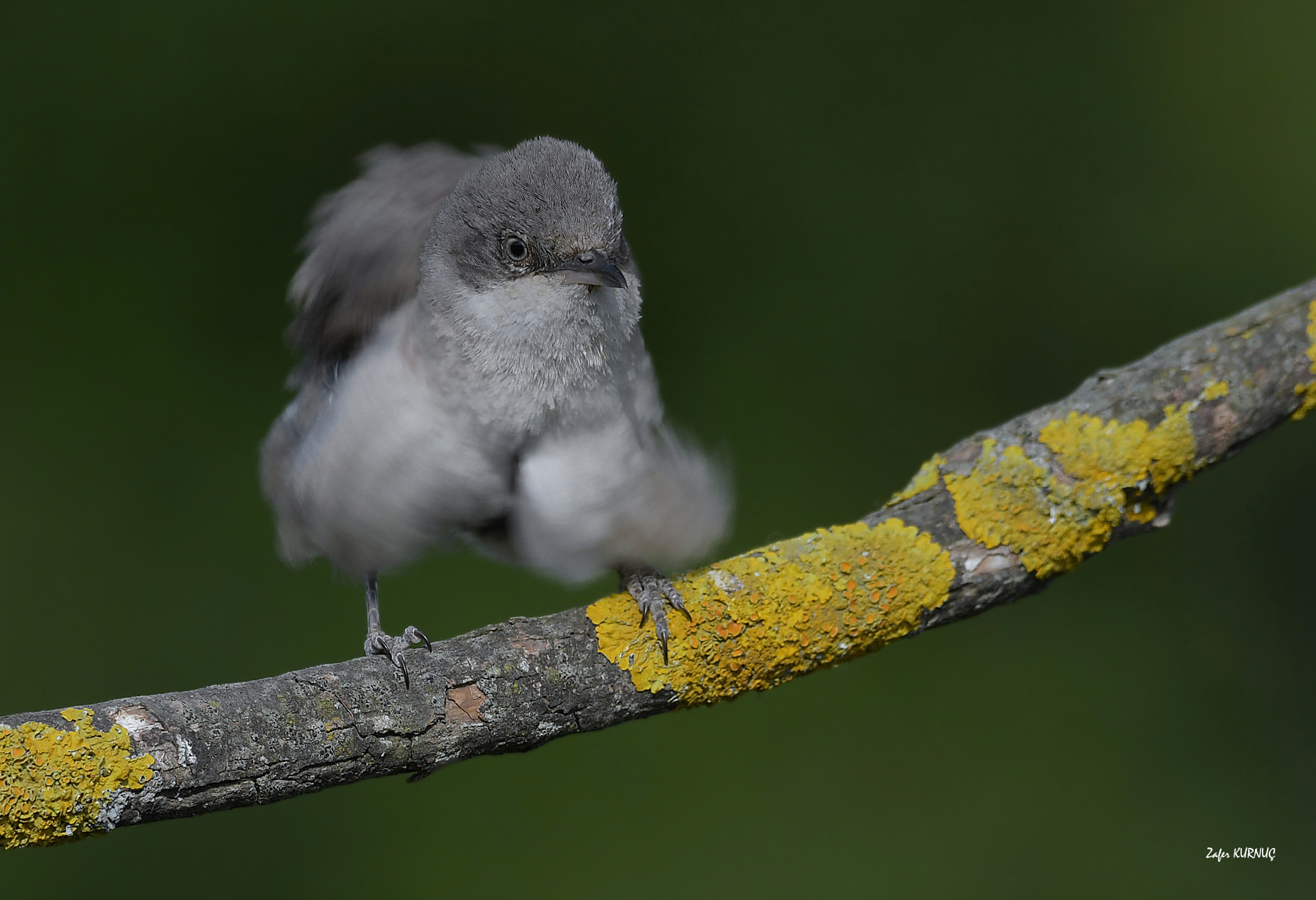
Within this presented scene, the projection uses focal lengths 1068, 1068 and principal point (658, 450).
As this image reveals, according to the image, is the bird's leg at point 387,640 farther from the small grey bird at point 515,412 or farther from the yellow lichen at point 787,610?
the yellow lichen at point 787,610

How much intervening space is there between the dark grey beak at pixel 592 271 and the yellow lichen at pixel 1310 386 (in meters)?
0.96

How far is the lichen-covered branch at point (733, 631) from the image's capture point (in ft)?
3.01

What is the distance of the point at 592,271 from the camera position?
1181 millimetres

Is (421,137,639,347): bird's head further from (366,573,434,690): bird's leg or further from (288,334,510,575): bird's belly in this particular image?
(366,573,434,690): bird's leg

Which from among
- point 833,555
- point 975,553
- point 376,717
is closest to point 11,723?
point 376,717

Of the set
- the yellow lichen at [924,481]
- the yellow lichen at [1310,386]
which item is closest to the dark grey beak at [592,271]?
the yellow lichen at [924,481]

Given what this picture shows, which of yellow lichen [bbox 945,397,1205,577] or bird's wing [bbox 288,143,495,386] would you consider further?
bird's wing [bbox 288,143,495,386]

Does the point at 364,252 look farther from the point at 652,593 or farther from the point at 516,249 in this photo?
the point at 652,593

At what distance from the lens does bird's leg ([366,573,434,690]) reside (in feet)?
3.52

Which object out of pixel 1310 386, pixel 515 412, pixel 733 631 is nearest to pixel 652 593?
pixel 733 631

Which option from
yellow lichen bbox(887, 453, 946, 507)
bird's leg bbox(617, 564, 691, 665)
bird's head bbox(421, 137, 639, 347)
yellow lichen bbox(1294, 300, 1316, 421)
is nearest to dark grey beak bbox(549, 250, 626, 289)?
bird's head bbox(421, 137, 639, 347)

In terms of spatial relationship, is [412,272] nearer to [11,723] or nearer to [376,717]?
[376,717]

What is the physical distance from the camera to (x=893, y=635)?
1.31 meters

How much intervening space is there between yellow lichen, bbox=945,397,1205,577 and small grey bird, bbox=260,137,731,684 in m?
0.33
